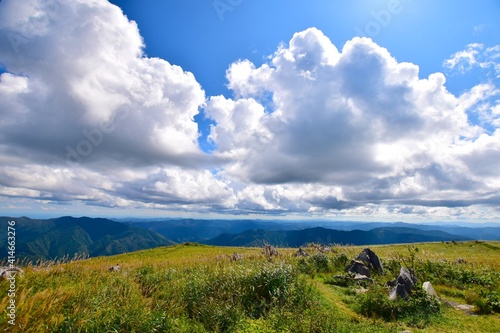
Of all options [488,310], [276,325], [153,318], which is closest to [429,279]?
[488,310]

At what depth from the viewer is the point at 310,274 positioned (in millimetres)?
21188

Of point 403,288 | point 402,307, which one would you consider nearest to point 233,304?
point 402,307

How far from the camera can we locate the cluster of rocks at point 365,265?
2023cm

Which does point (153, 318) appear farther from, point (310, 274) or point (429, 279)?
point (429, 279)

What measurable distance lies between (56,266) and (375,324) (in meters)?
17.8

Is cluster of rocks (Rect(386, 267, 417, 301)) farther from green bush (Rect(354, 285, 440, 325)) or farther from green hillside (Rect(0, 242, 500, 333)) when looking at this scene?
green hillside (Rect(0, 242, 500, 333))

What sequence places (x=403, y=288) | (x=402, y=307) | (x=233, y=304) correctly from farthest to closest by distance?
(x=403, y=288), (x=402, y=307), (x=233, y=304)

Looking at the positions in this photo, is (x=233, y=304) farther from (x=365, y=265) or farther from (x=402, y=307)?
(x=365, y=265)

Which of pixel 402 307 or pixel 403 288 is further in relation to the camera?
pixel 403 288

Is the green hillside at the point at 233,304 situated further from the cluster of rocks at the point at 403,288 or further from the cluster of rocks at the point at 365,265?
the cluster of rocks at the point at 365,265

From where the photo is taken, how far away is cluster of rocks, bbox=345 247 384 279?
2023 centimetres

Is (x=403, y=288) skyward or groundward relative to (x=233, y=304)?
skyward

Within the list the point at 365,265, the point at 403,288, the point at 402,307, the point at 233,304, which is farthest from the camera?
the point at 365,265

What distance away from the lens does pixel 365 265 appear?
71.2ft
